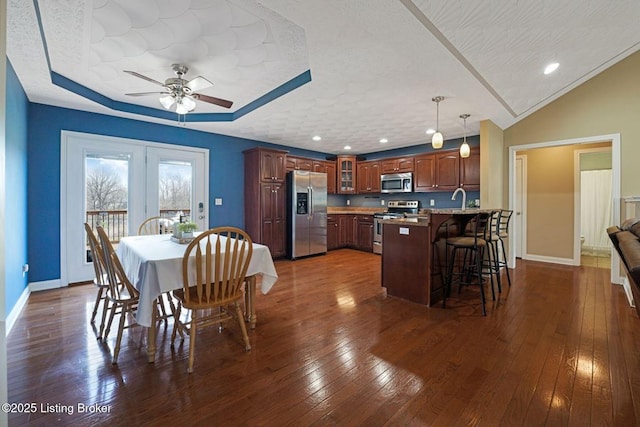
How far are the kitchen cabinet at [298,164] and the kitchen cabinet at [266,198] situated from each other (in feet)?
1.04

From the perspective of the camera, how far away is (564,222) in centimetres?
518

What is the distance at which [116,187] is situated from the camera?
4.19 m

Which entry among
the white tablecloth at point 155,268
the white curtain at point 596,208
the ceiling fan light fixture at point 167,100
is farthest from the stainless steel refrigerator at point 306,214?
the white curtain at point 596,208

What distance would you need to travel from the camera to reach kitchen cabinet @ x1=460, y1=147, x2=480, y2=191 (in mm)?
5090

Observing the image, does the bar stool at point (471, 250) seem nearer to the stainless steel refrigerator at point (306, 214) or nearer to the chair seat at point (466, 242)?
the chair seat at point (466, 242)

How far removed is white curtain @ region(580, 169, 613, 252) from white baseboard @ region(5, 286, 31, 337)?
31.0 feet

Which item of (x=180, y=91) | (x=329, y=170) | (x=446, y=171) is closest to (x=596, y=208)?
(x=446, y=171)

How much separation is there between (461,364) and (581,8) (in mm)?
2866

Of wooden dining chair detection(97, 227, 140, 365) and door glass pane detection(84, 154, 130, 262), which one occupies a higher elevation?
door glass pane detection(84, 154, 130, 262)

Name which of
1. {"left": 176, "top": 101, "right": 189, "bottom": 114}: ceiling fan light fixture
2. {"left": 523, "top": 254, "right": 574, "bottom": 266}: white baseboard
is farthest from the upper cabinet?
{"left": 176, "top": 101, "right": 189, "bottom": 114}: ceiling fan light fixture

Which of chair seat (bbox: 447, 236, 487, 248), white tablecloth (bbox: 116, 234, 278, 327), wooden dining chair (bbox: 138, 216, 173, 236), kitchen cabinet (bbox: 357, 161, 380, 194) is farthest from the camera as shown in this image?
kitchen cabinet (bbox: 357, 161, 380, 194)

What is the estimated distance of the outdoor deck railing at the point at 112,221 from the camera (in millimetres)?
4059

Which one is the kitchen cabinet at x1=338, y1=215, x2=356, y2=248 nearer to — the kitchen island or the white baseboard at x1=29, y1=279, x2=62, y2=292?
the kitchen island

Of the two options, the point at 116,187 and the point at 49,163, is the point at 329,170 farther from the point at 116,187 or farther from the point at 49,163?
the point at 49,163
